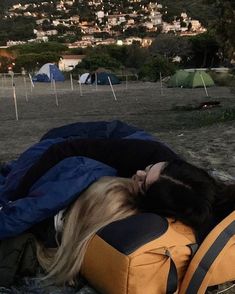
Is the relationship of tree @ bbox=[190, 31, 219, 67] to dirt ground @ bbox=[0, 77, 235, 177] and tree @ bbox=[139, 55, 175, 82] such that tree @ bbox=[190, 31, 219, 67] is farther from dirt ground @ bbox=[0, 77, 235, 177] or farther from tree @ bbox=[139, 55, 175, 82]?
dirt ground @ bbox=[0, 77, 235, 177]

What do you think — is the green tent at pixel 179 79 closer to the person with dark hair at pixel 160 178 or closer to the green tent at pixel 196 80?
the green tent at pixel 196 80

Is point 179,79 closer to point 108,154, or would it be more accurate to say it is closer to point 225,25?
point 225,25

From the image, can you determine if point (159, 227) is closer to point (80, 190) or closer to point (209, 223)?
point (209, 223)

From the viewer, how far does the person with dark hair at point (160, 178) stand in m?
2.52

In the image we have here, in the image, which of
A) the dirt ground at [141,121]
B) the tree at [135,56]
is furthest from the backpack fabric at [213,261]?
the tree at [135,56]

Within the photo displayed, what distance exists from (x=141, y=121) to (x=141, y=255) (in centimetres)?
1101

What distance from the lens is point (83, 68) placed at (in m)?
44.9

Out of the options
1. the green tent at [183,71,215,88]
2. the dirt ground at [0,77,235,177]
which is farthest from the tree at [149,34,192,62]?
the dirt ground at [0,77,235,177]

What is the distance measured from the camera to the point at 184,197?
2518 mm

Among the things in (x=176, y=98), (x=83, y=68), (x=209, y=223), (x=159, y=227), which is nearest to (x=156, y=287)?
(x=159, y=227)

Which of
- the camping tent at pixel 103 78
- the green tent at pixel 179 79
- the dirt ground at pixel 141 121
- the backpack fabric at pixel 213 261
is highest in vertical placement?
the backpack fabric at pixel 213 261

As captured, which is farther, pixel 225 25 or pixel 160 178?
pixel 225 25

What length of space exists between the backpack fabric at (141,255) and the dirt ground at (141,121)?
83.8 inches

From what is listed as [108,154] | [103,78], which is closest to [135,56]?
[103,78]
